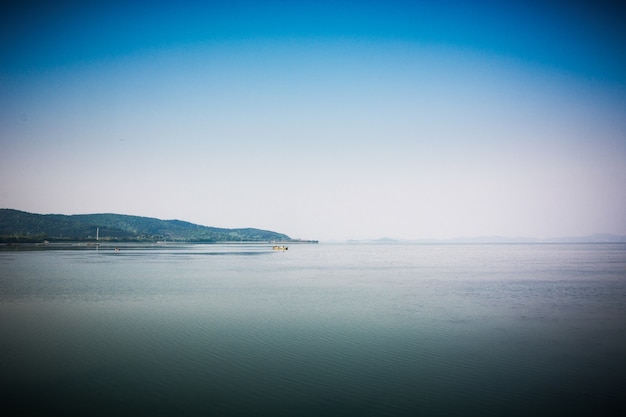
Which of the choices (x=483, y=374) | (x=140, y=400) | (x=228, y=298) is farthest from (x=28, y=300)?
(x=483, y=374)

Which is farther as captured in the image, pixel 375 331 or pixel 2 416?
pixel 375 331

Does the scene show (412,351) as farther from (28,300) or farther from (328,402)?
(28,300)

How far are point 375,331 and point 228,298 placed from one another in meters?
10.2

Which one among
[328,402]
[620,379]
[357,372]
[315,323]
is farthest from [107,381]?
[620,379]

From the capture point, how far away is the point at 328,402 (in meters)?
7.75

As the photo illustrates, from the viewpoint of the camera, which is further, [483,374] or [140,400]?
[483,374]

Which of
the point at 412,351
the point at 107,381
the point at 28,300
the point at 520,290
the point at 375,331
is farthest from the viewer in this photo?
the point at 520,290

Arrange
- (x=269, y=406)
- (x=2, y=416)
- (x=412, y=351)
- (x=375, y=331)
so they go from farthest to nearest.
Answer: (x=375, y=331)
(x=412, y=351)
(x=269, y=406)
(x=2, y=416)

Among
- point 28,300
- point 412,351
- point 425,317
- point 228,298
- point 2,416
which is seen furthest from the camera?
point 228,298

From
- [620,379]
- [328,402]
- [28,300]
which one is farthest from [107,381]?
[28,300]

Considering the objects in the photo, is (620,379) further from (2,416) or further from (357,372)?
(2,416)

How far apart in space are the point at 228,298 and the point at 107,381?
40.6ft

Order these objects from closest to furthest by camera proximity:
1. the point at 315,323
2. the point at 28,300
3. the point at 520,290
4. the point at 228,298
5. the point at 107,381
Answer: the point at 107,381 < the point at 315,323 < the point at 28,300 < the point at 228,298 < the point at 520,290

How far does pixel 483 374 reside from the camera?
31.0ft
